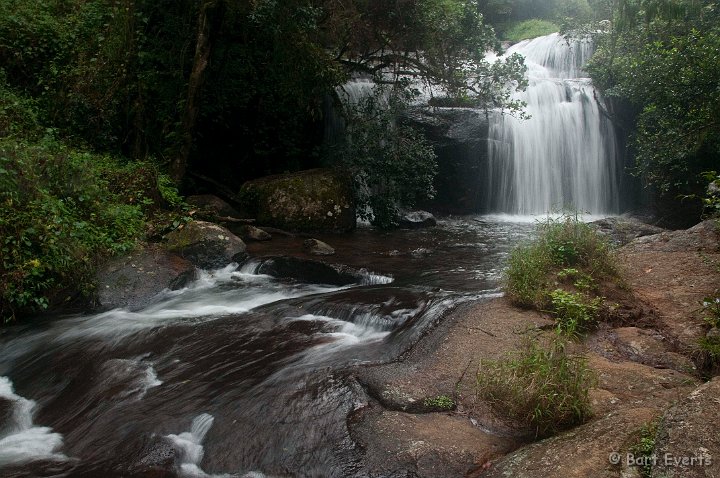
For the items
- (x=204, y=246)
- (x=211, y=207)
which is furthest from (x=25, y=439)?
(x=211, y=207)

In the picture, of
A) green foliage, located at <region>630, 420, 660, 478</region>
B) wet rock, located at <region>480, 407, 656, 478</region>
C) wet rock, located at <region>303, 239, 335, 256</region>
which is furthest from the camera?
wet rock, located at <region>303, 239, 335, 256</region>

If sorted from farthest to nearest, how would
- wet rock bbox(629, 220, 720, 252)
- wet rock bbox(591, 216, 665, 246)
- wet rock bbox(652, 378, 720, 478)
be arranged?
wet rock bbox(591, 216, 665, 246)
wet rock bbox(629, 220, 720, 252)
wet rock bbox(652, 378, 720, 478)

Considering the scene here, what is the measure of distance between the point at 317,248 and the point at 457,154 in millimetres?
7488

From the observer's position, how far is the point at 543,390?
401 cm

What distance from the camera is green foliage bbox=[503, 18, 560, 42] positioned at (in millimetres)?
26112

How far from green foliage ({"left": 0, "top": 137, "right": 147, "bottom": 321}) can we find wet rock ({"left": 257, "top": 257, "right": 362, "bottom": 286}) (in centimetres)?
203

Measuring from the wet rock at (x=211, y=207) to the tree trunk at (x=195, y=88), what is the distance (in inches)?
19.9

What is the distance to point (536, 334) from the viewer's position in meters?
5.40

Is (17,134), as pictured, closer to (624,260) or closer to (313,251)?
(313,251)

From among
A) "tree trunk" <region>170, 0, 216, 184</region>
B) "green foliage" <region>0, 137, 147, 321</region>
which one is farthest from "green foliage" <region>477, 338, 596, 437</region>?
"tree trunk" <region>170, 0, 216, 184</region>

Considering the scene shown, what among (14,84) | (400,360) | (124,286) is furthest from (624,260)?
(14,84)

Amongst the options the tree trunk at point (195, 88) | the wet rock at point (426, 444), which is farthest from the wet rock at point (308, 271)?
the wet rock at point (426, 444)

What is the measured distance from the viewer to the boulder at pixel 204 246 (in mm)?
9094
